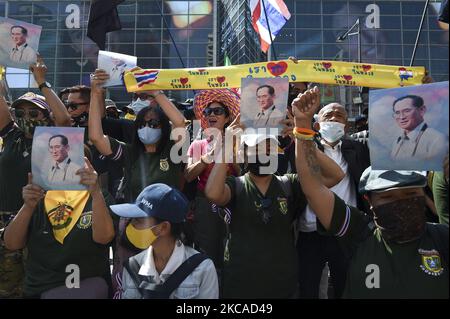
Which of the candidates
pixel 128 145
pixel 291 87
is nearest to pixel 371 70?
pixel 291 87

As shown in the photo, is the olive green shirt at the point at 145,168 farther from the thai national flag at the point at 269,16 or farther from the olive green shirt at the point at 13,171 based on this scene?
the thai national flag at the point at 269,16

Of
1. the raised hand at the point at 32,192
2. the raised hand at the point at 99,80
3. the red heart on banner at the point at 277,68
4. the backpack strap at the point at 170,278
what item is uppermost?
the red heart on banner at the point at 277,68

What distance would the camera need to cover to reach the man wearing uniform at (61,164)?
2779 millimetres

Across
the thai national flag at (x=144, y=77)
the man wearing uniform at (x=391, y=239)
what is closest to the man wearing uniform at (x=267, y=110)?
the man wearing uniform at (x=391, y=239)

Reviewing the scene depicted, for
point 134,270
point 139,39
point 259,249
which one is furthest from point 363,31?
point 134,270

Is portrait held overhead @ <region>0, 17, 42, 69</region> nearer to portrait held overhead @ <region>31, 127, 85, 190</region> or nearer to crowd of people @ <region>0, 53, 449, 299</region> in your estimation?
crowd of people @ <region>0, 53, 449, 299</region>

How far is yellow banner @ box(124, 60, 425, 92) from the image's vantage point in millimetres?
4680

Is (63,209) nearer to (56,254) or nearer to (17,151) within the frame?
(56,254)

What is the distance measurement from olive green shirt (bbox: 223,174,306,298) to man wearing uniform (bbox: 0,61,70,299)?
168 centimetres

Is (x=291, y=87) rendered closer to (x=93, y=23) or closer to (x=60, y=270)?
(x=93, y=23)

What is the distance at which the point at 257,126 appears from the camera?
3.04m
